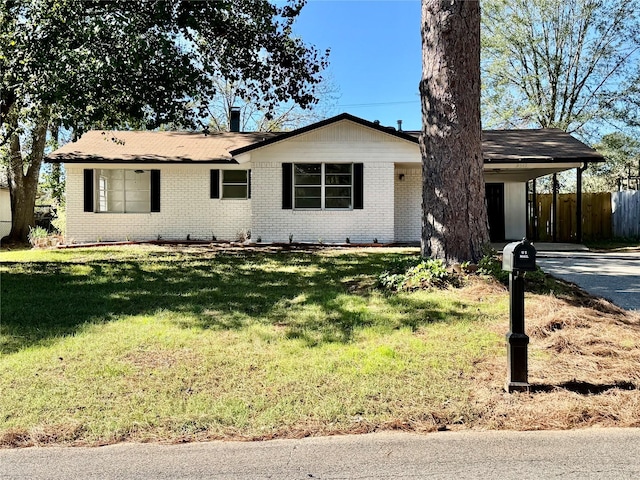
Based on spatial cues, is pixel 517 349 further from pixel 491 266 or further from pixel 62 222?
pixel 62 222

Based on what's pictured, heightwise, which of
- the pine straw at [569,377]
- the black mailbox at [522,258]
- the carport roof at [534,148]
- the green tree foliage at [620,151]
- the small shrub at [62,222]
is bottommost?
the pine straw at [569,377]

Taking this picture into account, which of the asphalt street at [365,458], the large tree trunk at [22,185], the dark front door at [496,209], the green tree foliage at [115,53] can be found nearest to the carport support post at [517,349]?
the asphalt street at [365,458]

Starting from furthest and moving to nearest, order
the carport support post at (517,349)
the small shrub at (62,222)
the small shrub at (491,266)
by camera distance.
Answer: the small shrub at (62,222), the small shrub at (491,266), the carport support post at (517,349)

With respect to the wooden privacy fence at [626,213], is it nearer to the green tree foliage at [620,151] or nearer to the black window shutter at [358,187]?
the green tree foliage at [620,151]

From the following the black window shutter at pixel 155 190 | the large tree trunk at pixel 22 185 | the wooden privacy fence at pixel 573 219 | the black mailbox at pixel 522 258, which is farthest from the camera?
the large tree trunk at pixel 22 185

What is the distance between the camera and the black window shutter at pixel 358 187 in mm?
15342

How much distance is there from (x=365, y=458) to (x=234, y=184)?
14962 mm

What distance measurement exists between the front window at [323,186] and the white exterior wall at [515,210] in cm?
663

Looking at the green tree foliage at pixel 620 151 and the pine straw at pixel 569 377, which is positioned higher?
the green tree foliage at pixel 620 151

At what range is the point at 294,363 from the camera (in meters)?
4.26

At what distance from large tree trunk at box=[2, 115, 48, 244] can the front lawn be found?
55.1 feet

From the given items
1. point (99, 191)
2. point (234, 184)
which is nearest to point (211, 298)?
point (234, 184)

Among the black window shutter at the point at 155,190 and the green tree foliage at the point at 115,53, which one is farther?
the black window shutter at the point at 155,190

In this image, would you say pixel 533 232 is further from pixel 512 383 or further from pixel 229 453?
pixel 229 453
